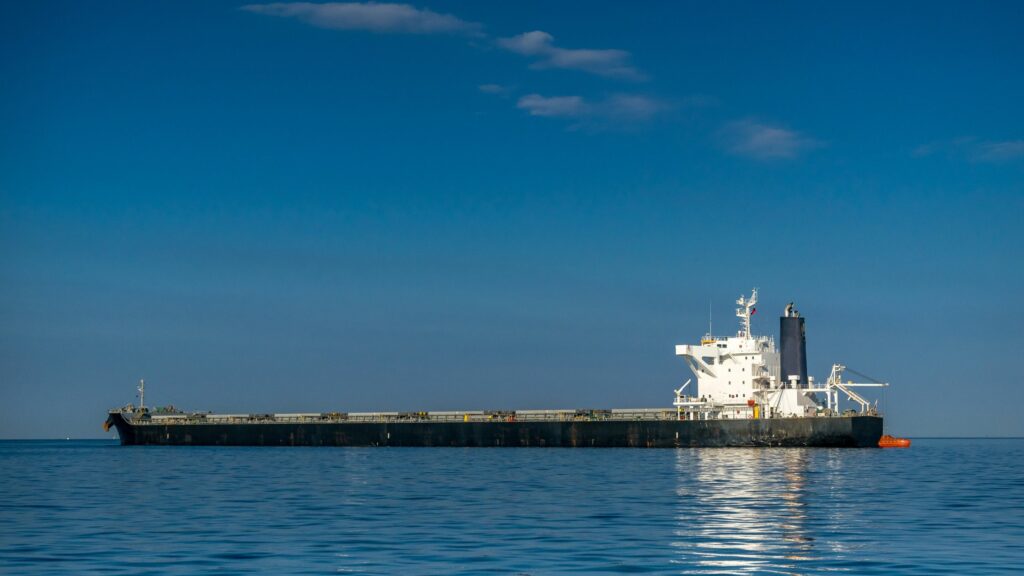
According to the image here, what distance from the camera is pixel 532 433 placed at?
291 ft

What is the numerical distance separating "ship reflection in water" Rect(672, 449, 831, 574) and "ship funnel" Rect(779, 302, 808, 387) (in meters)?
26.6

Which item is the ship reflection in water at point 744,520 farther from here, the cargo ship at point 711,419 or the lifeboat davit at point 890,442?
the lifeboat davit at point 890,442

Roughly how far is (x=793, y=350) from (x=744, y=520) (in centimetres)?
5428

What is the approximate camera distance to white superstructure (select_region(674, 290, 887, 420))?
263 ft

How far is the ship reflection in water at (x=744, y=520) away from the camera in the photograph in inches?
874

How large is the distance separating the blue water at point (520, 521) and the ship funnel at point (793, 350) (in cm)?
2696

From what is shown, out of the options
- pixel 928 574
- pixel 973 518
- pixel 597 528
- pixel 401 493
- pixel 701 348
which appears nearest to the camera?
pixel 928 574

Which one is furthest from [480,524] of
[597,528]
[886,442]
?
[886,442]

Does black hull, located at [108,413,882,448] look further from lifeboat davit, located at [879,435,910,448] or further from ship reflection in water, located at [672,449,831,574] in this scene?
ship reflection in water, located at [672,449,831,574]

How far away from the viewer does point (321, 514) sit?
1262 inches

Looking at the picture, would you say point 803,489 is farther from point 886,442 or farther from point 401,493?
point 886,442

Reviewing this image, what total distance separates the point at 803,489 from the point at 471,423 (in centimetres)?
5284

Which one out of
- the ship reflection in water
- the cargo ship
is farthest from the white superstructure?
the ship reflection in water

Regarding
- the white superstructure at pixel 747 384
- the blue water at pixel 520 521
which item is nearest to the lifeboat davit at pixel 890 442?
the white superstructure at pixel 747 384
